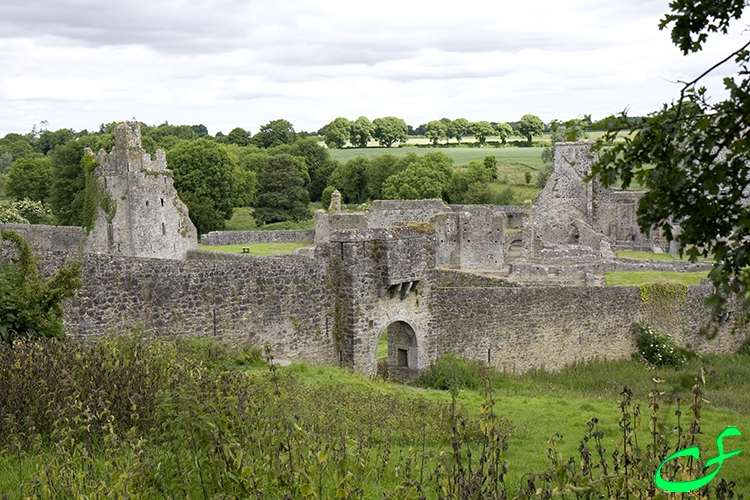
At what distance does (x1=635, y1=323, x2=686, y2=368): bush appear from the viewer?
22438 millimetres

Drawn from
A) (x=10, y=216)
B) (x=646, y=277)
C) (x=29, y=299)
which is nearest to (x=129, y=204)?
(x=646, y=277)

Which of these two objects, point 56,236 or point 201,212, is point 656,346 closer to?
point 56,236

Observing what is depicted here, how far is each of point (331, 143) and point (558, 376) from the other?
129 m

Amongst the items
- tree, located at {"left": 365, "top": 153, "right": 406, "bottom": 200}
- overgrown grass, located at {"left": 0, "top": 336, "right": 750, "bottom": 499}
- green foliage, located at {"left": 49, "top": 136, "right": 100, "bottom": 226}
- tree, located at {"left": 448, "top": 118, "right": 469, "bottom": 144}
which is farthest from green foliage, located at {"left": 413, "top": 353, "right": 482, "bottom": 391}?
tree, located at {"left": 448, "top": 118, "right": 469, "bottom": 144}

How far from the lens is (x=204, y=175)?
60875 mm

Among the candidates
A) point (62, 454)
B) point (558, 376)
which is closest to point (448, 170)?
point (558, 376)

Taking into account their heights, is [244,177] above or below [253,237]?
above

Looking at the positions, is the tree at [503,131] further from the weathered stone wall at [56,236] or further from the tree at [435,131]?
the weathered stone wall at [56,236]

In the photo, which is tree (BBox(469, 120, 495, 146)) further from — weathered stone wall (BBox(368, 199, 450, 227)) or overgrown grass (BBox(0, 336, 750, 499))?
overgrown grass (BBox(0, 336, 750, 499))

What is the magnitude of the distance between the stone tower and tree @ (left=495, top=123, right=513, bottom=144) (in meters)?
131

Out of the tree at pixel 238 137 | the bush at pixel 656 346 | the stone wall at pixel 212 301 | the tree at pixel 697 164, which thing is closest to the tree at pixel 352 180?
the tree at pixel 238 137

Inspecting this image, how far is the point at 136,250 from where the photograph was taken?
31156 millimetres

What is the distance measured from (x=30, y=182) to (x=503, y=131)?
10747cm

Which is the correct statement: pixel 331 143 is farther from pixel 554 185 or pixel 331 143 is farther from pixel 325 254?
pixel 325 254
